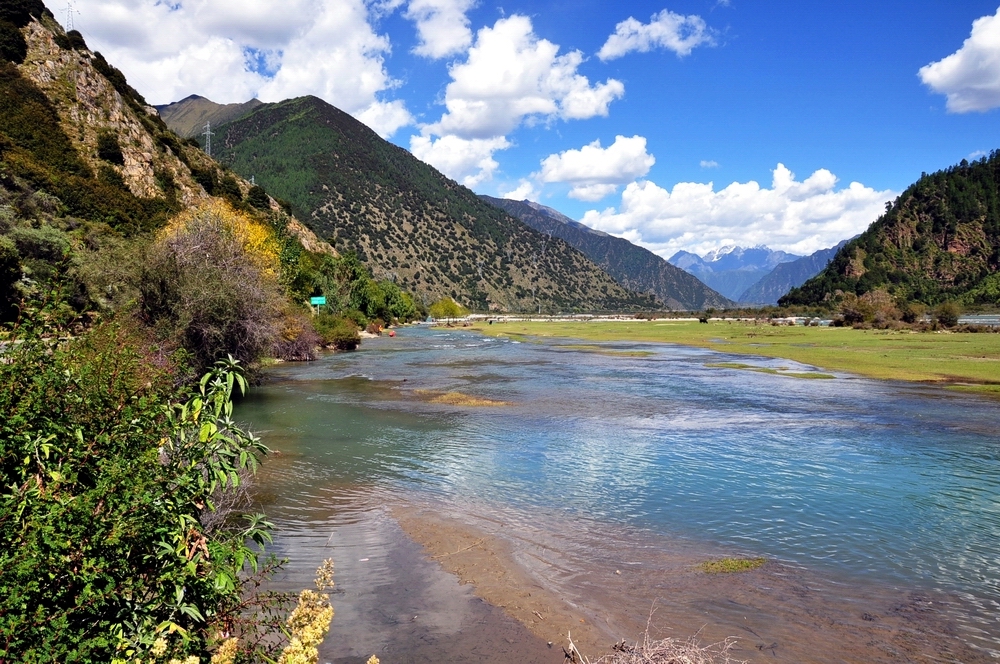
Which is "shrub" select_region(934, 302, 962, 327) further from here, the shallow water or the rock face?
the rock face

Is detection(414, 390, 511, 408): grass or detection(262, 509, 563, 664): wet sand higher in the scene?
detection(414, 390, 511, 408): grass

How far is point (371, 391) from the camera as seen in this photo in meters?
33.4

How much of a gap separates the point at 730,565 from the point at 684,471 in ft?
21.8

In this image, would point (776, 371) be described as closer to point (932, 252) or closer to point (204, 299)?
point (204, 299)

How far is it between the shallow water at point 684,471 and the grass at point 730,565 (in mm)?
586

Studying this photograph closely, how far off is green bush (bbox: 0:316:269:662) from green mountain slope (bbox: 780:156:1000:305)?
20047 centimetres

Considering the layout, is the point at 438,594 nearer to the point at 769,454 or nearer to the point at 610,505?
the point at 610,505

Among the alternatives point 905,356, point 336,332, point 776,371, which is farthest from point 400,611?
point 336,332

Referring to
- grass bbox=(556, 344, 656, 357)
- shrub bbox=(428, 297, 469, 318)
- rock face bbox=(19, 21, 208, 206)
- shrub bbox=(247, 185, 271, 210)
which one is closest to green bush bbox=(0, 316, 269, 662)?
grass bbox=(556, 344, 656, 357)

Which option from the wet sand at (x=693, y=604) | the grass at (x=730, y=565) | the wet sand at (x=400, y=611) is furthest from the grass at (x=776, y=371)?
the wet sand at (x=400, y=611)

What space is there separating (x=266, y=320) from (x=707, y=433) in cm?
2087

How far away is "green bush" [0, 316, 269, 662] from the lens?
151 inches

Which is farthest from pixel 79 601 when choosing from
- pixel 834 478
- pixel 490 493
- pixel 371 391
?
pixel 371 391

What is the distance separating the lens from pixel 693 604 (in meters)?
9.36
